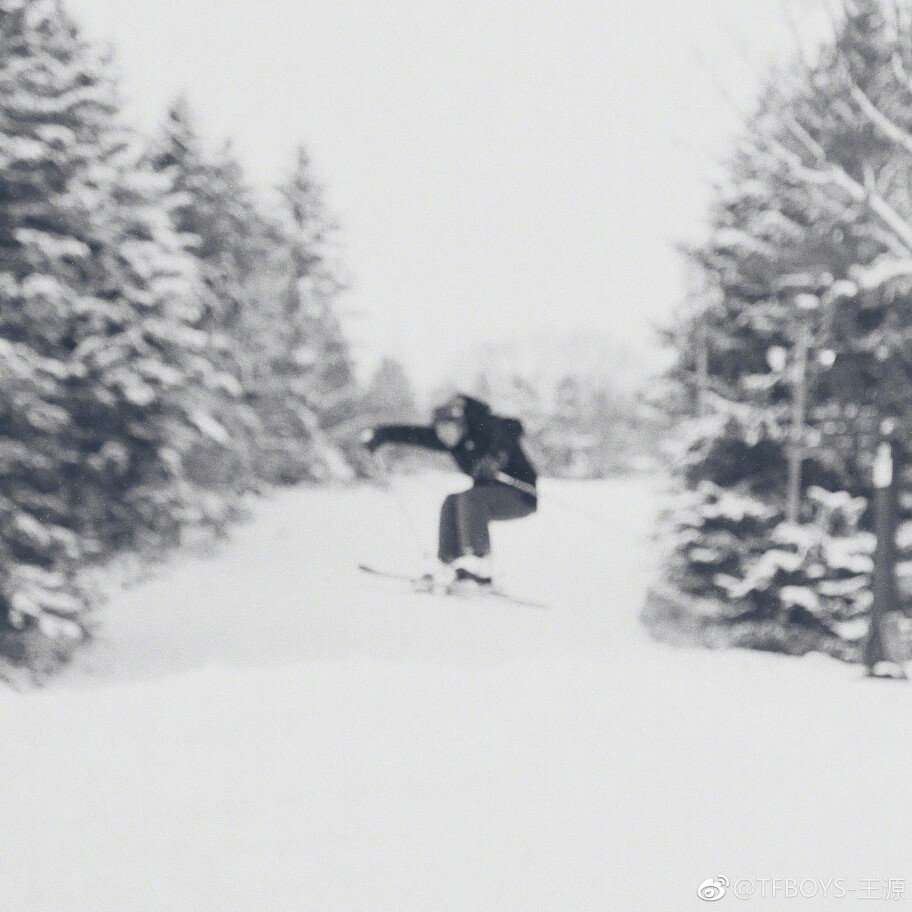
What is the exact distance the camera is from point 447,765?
6352 mm

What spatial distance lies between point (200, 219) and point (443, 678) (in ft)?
25.0

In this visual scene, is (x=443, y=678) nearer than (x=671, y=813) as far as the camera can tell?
No

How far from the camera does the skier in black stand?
6.48 ft

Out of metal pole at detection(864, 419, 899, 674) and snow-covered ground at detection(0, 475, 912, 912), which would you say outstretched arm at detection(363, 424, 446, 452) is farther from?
metal pole at detection(864, 419, 899, 674)

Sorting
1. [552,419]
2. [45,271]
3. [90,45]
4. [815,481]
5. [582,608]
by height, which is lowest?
[582,608]

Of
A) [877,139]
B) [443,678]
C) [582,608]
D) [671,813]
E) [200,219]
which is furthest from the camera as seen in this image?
[200,219]

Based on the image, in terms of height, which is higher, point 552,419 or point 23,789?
point 552,419

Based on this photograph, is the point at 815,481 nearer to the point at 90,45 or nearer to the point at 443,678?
the point at 443,678

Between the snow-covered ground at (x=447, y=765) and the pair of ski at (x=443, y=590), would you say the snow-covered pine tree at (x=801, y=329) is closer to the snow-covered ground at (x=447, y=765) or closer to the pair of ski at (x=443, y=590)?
the snow-covered ground at (x=447, y=765)

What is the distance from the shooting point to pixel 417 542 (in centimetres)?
292

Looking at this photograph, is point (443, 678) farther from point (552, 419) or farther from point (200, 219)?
point (200, 219)

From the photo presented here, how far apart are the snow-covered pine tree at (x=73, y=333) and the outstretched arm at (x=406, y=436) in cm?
549

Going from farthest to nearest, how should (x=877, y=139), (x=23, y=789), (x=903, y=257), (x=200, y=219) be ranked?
(x=200, y=219) → (x=877, y=139) → (x=903, y=257) → (x=23, y=789)

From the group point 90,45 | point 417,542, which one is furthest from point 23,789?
Result: point 90,45
